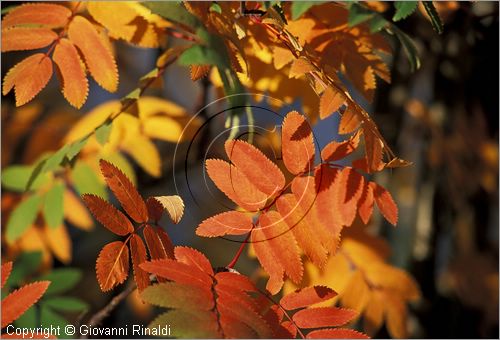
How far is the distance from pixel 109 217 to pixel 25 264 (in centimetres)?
49

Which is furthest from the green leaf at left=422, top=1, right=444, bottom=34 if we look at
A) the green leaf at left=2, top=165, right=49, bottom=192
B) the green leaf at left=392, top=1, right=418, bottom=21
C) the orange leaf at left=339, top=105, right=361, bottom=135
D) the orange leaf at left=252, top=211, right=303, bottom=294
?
the green leaf at left=2, top=165, right=49, bottom=192

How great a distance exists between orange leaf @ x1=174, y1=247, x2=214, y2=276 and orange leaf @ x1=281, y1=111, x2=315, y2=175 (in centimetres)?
12

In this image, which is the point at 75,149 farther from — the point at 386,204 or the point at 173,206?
the point at 386,204

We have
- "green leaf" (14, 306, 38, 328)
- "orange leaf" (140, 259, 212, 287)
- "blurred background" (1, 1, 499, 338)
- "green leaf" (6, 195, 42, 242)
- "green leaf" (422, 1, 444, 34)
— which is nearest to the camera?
"orange leaf" (140, 259, 212, 287)

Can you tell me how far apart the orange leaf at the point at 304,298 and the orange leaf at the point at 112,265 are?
0.14m

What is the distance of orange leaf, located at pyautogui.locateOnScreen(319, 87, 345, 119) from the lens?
0.57m

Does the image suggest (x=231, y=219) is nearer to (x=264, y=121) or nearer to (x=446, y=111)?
(x=264, y=121)

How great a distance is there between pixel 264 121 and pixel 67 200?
44 cm

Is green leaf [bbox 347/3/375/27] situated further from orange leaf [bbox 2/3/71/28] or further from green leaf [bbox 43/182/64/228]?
green leaf [bbox 43/182/64/228]

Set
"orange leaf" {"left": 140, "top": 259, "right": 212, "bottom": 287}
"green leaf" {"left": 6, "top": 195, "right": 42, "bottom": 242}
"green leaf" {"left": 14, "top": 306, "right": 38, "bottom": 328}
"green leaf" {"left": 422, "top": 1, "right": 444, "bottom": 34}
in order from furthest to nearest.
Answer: "green leaf" {"left": 6, "top": 195, "right": 42, "bottom": 242}, "green leaf" {"left": 14, "top": 306, "right": 38, "bottom": 328}, "green leaf" {"left": 422, "top": 1, "right": 444, "bottom": 34}, "orange leaf" {"left": 140, "top": 259, "right": 212, "bottom": 287}

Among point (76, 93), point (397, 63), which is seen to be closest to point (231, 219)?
point (76, 93)

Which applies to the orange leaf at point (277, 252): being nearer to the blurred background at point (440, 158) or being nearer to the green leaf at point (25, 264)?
the green leaf at point (25, 264)

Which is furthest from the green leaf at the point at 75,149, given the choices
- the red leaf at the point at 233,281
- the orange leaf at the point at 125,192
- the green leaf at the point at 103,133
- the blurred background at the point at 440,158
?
the blurred background at the point at 440,158

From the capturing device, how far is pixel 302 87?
0.75 m
